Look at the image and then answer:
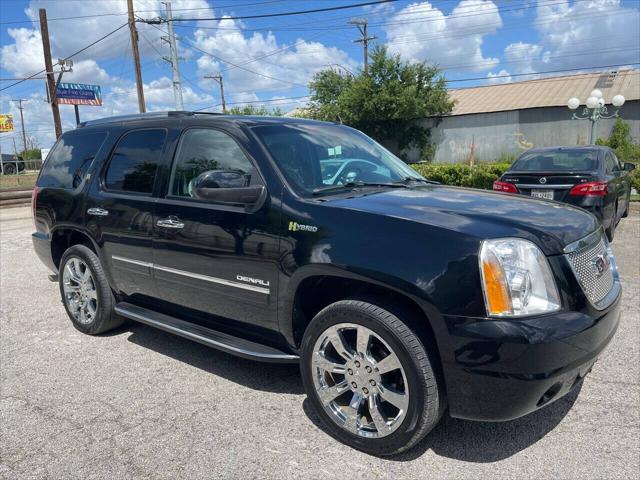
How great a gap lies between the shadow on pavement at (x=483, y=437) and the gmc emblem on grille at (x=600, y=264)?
0.66 m

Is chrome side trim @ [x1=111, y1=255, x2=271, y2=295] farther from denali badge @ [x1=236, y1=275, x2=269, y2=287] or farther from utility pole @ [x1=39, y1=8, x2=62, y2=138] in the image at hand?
utility pole @ [x1=39, y1=8, x2=62, y2=138]

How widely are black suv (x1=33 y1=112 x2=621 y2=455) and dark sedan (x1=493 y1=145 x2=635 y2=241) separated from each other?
4.28 meters

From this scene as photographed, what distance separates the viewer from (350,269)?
2803mm

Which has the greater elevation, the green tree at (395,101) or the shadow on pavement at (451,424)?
the green tree at (395,101)

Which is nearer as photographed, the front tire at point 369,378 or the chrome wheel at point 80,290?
the front tire at point 369,378

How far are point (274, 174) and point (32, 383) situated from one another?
97.3 inches

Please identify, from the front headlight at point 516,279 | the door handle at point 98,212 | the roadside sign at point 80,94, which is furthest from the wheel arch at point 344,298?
the roadside sign at point 80,94

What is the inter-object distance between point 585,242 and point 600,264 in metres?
0.22

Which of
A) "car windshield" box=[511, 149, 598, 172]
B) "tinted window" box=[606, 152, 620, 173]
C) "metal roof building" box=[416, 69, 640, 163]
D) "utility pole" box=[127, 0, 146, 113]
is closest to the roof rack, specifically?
"car windshield" box=[511, 149, 598, 172]

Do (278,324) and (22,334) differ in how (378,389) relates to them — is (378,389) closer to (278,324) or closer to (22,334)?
(278,324)

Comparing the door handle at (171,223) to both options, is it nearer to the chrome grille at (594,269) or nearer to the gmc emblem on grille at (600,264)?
the chrome grille at (594,269)

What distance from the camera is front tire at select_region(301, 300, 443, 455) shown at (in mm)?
2637

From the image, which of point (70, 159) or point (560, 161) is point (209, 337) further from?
point (560, 161)

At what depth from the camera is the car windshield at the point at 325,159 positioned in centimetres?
345
